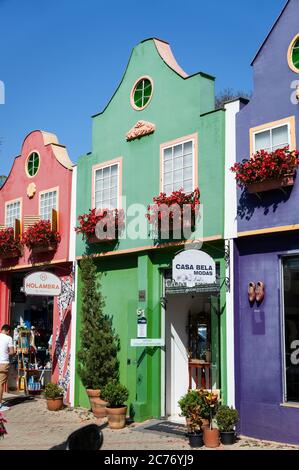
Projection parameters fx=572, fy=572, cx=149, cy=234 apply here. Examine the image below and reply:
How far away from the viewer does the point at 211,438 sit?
9.90 metres

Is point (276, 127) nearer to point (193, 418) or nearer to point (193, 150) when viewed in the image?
point (193, 150)

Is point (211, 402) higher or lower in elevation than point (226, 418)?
higher

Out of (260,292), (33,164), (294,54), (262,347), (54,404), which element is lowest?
(54,404)

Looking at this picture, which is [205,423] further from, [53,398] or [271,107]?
[271,107]

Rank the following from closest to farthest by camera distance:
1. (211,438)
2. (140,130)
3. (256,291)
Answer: (211,438), (256,291), (140,130)

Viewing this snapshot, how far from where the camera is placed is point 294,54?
1045cm

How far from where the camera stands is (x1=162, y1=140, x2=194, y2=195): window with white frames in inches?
474

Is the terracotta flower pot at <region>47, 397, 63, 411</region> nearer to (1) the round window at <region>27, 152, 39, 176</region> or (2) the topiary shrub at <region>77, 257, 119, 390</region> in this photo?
(2) the topiary shrub at <region>77, 257, 119, 390</region>

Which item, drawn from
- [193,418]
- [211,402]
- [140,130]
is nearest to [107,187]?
[140,130]

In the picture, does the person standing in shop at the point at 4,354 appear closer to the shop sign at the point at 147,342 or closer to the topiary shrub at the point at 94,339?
the topiary shrub at the point at 94,339

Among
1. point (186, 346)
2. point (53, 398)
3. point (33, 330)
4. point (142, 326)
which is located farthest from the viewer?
point (33, 330)

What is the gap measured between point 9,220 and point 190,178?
7948 mm

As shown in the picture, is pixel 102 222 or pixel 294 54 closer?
pixel 294 54

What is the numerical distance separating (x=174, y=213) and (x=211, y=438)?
444 cm
